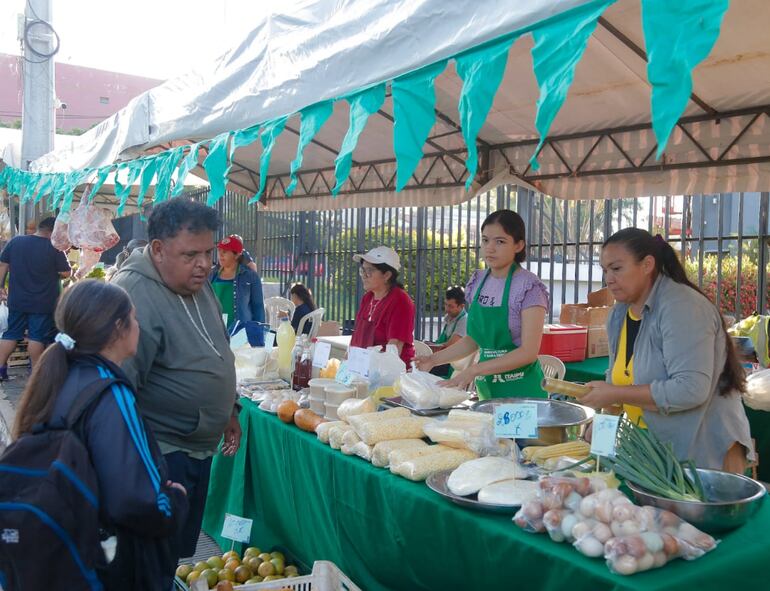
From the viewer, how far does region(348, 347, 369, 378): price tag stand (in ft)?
10.0

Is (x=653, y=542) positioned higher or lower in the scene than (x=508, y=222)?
lower

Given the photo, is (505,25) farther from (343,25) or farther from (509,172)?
(509,172)

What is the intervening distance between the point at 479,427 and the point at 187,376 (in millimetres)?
997

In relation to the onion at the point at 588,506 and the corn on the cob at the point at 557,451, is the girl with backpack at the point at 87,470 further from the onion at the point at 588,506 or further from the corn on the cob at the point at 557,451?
the corn on the cob at the point at 557,451

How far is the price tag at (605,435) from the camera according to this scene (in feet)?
5.98

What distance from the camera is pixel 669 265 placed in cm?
240

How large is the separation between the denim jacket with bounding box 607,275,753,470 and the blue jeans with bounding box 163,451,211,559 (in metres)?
1.58

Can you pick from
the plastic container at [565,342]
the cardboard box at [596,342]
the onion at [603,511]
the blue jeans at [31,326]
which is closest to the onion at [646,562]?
the onion at [603,511]

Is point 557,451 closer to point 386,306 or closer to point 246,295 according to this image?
point 386,306

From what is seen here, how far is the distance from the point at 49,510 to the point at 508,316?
7.37ft

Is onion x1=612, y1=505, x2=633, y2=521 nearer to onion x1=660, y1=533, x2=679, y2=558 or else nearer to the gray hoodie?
onion x1=660, y1=533, x2=679, y2=558

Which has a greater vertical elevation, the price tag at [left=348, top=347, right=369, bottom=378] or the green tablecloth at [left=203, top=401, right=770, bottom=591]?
the price tag at [left=348, top=347, right=369, bottom=378]

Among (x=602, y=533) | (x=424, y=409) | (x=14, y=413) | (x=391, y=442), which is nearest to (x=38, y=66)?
(x=14, y=413)

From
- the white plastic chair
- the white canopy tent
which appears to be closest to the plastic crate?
the white canopy tent
